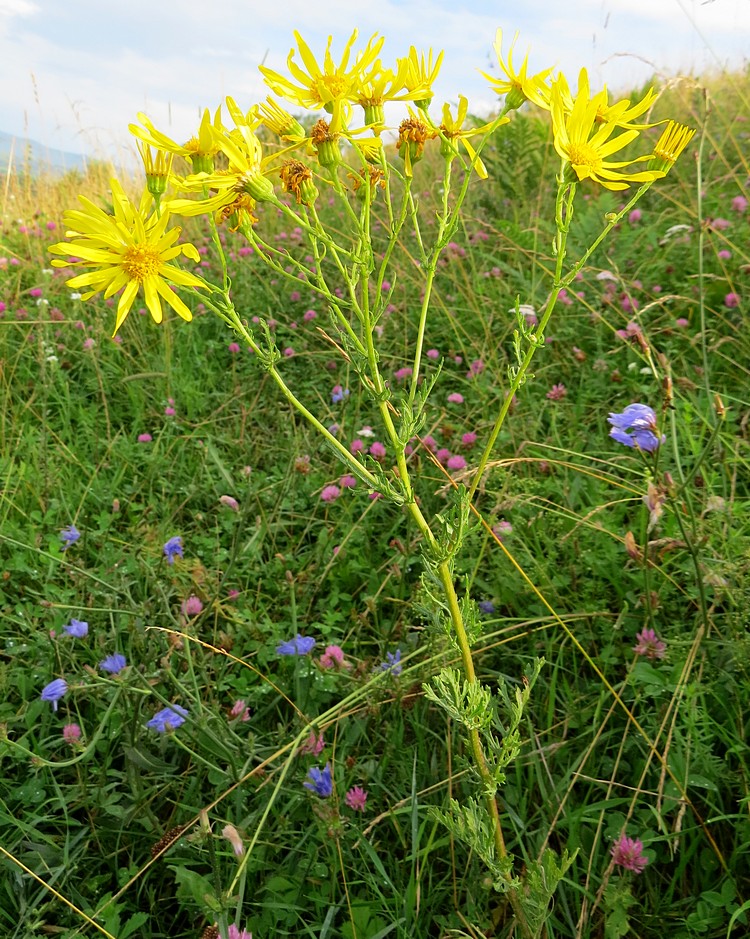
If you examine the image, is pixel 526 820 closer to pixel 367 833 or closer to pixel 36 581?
pixel 367 833

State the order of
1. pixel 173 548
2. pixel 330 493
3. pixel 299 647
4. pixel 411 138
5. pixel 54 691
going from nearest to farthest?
pixel 411 138
pixel 54 691
pixel 299 647
pixel 173 548
pixel 330 493

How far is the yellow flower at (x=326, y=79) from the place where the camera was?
846 millimetres

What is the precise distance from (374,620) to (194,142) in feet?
4.15

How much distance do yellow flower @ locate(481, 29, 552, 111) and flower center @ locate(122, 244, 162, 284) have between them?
1.60 feet

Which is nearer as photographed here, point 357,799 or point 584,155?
point 584,155

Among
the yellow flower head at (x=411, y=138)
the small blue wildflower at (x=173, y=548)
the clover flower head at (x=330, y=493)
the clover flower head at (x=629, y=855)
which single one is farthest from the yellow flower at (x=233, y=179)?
the clover flower head at (x=330, y=493)

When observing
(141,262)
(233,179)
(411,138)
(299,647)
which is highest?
(411,138)

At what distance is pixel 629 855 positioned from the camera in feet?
3.76

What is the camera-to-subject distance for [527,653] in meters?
1.64

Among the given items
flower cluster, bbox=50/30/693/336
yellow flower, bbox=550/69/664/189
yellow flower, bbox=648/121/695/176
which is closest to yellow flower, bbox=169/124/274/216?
flower cluster, bbox=50/30/693/336

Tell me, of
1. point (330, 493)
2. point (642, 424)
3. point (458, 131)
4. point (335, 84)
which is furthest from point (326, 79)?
point (330, 493)

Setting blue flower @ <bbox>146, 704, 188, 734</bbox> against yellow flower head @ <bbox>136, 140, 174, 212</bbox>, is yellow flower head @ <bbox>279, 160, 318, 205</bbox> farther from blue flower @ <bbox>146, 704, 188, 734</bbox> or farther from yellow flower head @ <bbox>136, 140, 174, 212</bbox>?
blue flower @ <bbox>146, 704, 188, 734</bbox>

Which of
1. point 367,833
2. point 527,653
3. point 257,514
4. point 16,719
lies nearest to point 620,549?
point 527,653

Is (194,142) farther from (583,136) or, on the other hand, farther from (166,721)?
(166,721)
